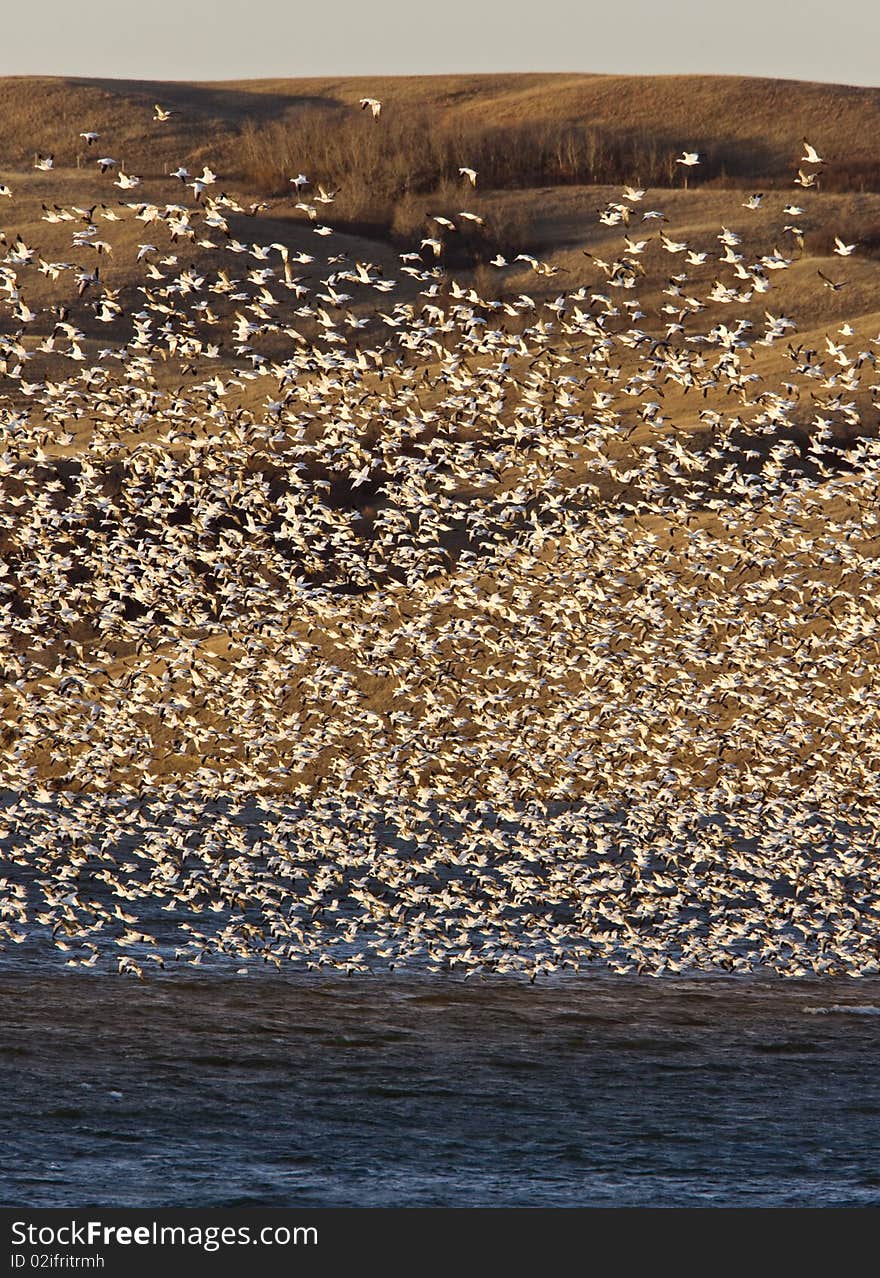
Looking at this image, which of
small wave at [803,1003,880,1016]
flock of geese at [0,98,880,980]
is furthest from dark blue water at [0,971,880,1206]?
flock of geese at [0,98,880,980]

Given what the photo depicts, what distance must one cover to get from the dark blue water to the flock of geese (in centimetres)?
115

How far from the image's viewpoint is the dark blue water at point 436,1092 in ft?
48.0

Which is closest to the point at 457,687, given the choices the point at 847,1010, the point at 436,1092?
the point at 847,1010

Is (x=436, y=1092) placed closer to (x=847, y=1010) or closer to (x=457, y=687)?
(x=847, y=1010)

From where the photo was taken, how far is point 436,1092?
17516 millimetres

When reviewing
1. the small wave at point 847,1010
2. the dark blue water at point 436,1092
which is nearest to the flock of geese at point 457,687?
the dark blue water at point 436,1092

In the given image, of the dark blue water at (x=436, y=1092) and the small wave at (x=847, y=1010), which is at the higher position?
the dark blue water at (x=436, y=1092)

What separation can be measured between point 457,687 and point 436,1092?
1576 cm

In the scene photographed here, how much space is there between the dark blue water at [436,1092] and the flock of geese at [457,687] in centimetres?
115

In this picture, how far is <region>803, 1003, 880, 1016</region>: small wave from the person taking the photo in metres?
20.2

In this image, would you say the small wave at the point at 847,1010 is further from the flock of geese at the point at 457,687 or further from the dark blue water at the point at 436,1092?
the flock of geese at the point at 457,687

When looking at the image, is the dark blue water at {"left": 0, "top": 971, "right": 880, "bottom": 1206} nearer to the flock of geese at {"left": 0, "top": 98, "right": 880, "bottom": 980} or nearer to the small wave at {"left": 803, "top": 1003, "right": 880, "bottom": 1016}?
the small wave at {"left": 803, "top": 1003, "right": 880, "bottom": 1016}

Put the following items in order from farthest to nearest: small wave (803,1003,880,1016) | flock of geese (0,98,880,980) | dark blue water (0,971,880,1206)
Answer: flock of geese (0,98,880,980), small wave (803,1003,880,1016), dark blue water (0,971,880,1206)

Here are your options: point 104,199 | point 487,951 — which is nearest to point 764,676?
point 487,951
